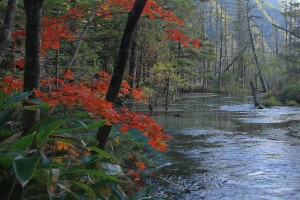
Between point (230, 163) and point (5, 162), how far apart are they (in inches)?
247

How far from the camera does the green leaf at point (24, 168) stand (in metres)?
1.43

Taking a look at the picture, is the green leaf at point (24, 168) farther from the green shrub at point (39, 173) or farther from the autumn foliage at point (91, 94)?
the autumn foliage at point (91, 94)

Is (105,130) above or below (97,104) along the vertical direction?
below

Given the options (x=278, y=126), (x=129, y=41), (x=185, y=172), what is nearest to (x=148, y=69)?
(x=278, y=126)

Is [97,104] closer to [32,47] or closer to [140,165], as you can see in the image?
[32,47]

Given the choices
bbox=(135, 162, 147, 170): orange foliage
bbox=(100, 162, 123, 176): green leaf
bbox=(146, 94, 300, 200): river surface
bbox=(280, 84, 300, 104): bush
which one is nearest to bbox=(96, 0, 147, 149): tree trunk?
bbox=(146, 94, 300, 200): river surface

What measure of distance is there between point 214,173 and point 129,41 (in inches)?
167

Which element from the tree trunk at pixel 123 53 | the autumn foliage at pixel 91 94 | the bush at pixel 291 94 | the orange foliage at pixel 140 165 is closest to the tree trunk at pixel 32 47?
the autumn foliage at pixel 91 94

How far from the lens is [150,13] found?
427cm

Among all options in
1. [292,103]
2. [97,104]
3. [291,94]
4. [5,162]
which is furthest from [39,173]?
[291,94]

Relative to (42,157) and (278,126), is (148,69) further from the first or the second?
(42,157)

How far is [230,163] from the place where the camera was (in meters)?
7.39

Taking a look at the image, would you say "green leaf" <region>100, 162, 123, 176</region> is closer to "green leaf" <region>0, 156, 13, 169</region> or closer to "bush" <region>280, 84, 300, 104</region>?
"green leaf" <region>0, 156, 13, 169</region>

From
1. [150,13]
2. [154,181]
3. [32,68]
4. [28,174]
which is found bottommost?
[154,181]
